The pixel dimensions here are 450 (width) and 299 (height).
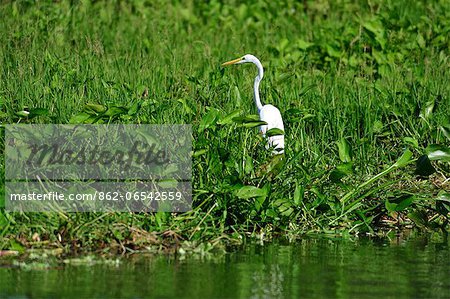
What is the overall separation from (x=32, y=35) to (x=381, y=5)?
425 centimetres

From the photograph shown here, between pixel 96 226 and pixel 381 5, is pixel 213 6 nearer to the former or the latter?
pixel 381 5

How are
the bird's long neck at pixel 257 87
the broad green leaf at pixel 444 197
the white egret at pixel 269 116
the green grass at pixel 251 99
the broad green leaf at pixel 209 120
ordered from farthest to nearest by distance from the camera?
the bird's long neck at pixel 257 87 < the white egret at pixel 269 116 < the broad green leaf at pixel 444 197 < the broad green leaf at pixel 209 120 < the green grass at pixel 251 99

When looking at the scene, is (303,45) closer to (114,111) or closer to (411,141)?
(411,141)

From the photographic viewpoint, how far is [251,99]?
9156 mm

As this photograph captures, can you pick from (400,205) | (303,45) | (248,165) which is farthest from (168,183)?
(303,45)

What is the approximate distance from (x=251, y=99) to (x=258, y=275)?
3534 millimetres

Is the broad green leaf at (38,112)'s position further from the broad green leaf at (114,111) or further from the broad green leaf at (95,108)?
the broad green leaf at (114,111)

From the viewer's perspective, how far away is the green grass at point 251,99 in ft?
22.7

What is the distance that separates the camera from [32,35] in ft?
31.1

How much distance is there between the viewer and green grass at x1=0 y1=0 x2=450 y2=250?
22.7ft

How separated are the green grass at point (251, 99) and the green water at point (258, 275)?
1.31 ft

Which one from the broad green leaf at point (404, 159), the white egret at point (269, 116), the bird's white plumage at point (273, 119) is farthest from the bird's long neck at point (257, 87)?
the broad green leaf at point (404, 159)

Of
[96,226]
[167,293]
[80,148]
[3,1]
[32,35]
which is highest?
[3,1]

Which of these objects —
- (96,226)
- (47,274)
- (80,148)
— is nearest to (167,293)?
(47,274)
